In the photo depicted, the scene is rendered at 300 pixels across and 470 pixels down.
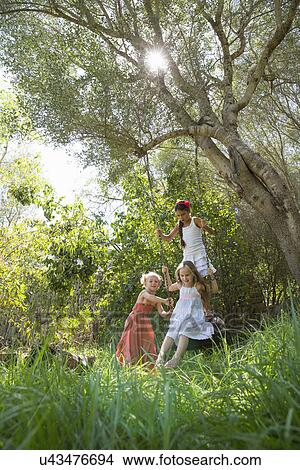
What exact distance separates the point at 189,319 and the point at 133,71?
14.8ft

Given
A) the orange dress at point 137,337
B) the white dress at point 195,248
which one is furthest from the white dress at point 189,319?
the white dress at point 195,248

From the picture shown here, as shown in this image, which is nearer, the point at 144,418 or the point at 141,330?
the point at 144,418

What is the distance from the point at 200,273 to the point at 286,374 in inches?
147

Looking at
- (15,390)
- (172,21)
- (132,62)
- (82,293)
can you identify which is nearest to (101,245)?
(82,293)

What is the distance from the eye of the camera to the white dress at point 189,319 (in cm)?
503

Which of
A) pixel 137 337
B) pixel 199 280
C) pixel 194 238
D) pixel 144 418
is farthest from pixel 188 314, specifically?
pixel 144 418

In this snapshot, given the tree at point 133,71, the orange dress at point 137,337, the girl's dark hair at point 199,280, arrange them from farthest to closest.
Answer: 1. the tree at point 133,71
2. the girl's dark hair at point 199,280
3. the orange dress at point 137,337

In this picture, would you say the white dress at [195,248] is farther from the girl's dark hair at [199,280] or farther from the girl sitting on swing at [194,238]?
the girl's dark hair at [199,280]

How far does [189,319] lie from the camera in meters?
5.15

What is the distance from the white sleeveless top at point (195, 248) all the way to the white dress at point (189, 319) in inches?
20.9

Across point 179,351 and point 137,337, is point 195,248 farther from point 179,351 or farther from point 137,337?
point 179,351

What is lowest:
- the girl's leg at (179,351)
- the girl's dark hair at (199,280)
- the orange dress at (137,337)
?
the girl's leg at (179,351)

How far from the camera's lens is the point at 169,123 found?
8.10 meters
